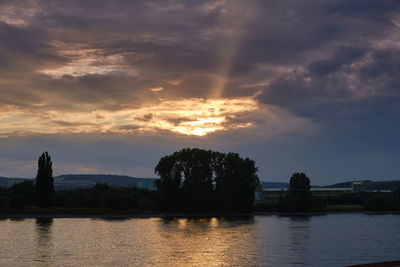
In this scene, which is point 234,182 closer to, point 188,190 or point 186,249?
point 188,190

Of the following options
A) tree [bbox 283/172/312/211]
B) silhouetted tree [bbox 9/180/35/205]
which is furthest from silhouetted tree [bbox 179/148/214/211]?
silhouetted tree [bbox 9/180/35/205]

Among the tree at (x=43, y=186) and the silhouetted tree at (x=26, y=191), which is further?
the silhouetted tree at (x=26, y=191)

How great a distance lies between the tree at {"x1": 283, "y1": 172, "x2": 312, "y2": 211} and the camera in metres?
132

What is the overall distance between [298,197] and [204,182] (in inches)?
1263

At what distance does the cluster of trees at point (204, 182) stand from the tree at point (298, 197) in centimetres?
1863

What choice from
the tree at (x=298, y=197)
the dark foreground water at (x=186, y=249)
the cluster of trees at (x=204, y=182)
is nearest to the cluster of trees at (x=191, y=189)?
the cluster of trees at (x=204, y=182)

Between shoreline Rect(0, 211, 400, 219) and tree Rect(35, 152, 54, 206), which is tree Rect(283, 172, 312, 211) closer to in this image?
shoreline Rect(0, 211, 400, 219)

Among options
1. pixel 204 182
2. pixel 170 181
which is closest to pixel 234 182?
pixel 204 182

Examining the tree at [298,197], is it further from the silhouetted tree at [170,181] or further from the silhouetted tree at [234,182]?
the silhouetted tree at [170,181]

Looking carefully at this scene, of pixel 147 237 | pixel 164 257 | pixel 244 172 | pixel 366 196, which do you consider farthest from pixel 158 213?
pixel 366 196

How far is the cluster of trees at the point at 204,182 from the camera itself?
116000mm

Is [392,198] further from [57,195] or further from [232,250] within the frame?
[232,250]

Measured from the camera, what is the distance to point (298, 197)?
132375 millimetres

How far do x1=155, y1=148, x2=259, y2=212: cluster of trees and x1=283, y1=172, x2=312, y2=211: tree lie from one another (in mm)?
18628
